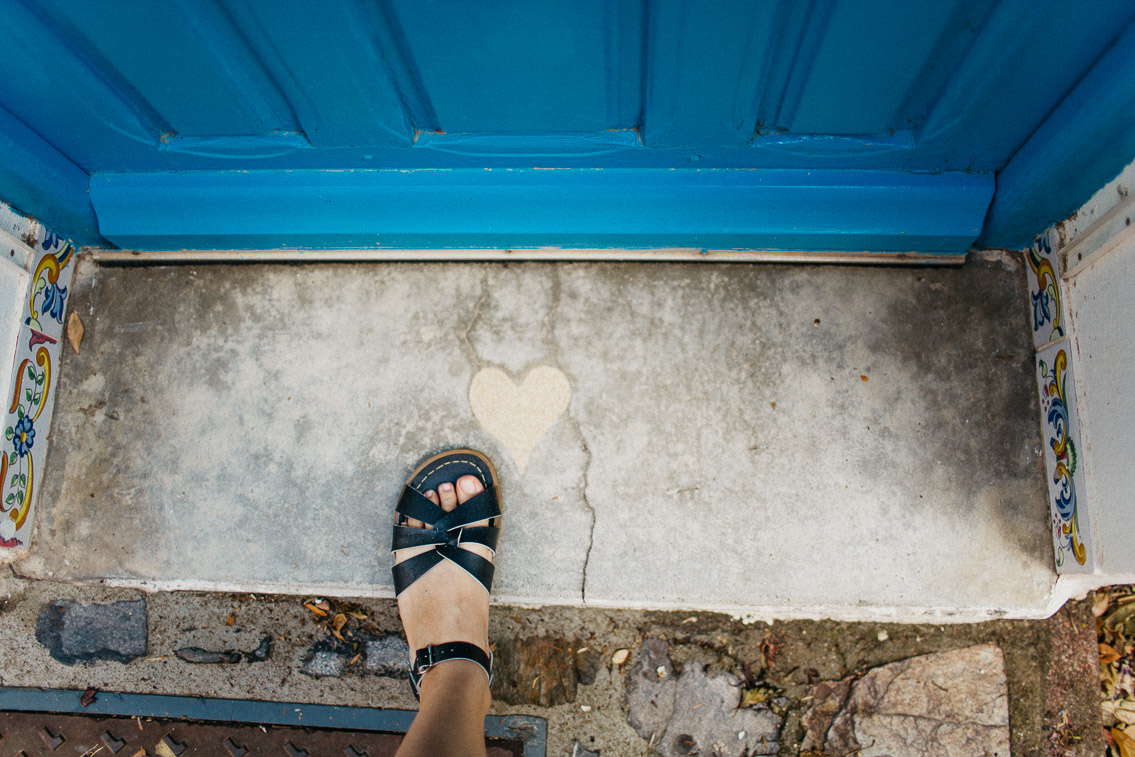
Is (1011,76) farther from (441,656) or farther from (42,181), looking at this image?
(42,181)

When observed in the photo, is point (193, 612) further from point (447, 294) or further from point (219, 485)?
point (447, 294)

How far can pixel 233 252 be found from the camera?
5.70 ft

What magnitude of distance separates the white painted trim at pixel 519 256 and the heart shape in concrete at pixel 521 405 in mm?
321

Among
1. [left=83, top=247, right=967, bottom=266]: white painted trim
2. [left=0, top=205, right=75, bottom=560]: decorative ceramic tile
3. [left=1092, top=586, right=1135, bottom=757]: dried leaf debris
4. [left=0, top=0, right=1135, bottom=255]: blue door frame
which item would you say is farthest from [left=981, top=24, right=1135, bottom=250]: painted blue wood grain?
[left=0, top=205, right=75, bottom=560]: decorative ceramic tile

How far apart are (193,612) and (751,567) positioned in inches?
61.1

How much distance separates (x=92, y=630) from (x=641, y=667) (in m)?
1.56

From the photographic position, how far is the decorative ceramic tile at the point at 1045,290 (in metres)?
1.55

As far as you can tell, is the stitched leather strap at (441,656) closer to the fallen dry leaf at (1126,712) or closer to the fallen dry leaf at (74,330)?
the fallen dry leaf at (74,330)

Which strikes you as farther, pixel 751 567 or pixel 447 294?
pixel 447 294

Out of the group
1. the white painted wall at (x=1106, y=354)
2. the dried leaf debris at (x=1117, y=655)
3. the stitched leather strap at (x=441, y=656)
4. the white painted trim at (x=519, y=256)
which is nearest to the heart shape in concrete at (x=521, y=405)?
the white painted trim at (x=519, y=256)

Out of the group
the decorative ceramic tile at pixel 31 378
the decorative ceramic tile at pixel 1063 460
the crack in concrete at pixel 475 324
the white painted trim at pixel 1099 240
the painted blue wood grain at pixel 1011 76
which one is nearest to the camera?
the painted blue wood grain at pixel 1011 76

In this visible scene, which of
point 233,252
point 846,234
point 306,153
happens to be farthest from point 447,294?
point 846,234

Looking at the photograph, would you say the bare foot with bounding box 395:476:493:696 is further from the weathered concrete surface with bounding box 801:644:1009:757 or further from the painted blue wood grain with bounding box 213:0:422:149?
the weathered concrete surface with bounding box 801:644:1009:757

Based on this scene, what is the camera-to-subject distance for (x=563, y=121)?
141cm
